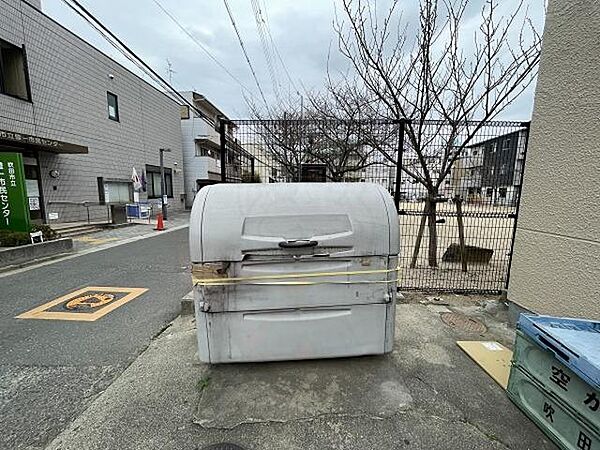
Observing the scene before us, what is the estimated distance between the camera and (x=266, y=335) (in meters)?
2.34

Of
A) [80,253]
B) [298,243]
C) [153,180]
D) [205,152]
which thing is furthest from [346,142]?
[205,152]

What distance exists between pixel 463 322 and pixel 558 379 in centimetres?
177

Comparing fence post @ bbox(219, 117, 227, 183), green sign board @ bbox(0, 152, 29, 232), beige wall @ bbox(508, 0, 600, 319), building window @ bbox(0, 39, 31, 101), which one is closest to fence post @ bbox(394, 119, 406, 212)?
beige wall @ bbox(508, 0, 600, 319)

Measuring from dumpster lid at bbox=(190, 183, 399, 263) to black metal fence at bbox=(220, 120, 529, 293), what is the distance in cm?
182

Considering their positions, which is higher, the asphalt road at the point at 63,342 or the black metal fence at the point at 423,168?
the black metal fence at the point at 423,168

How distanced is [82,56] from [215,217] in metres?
15.7

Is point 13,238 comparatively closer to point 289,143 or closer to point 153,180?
point 289,143

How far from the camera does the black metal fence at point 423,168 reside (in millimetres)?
4230

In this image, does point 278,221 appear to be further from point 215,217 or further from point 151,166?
point 151,166

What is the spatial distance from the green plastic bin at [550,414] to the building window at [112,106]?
1805cm

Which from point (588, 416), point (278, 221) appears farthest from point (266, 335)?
point (588, 416)

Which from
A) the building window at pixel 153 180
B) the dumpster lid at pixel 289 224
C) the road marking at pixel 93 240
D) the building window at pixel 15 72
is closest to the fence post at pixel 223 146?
the dumpster lid at pixel 289 224

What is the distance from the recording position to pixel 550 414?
6.36 feet

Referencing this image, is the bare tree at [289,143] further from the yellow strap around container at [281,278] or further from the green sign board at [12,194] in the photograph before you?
the green sign board at [12,194]
